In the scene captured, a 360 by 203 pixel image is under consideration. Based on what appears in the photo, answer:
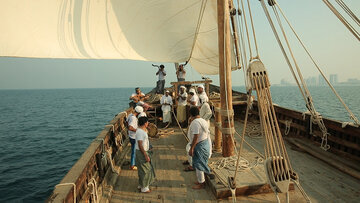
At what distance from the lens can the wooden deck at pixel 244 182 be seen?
4.01m

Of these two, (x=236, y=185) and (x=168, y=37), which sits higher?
(x=168, y=37)

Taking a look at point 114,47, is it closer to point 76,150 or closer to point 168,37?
point 168,37

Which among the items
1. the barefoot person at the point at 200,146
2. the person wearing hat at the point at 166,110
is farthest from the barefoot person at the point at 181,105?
the barefoot person at the point at 200,146

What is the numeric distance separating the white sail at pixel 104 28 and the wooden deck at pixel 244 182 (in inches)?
109

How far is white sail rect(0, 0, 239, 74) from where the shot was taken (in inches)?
113

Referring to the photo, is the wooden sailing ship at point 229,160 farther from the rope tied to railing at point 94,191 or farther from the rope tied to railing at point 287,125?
the rope tied to railing at point 287,125

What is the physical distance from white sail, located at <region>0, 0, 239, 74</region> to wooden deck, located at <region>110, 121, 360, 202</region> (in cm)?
277

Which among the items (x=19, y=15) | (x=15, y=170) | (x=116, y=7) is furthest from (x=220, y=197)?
(x=15, y=170)

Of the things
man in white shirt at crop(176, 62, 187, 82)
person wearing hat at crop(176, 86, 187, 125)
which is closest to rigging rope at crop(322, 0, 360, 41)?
person wearing hat at crop(176, 86, 187, 125)

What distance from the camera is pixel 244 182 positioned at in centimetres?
416

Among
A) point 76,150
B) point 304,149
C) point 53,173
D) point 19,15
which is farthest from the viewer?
point 76,150

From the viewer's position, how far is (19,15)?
2.84 meters

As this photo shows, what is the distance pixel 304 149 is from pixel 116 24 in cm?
585

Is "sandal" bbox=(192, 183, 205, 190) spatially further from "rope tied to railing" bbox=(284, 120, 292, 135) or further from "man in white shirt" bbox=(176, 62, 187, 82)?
"man in white shirt" bbox=(176, 62, 187, 82)
